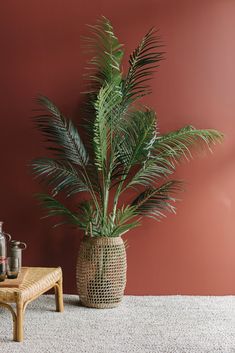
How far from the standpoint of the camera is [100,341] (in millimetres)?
3535

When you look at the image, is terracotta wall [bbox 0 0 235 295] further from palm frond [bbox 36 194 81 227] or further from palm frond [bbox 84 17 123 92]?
palm frond [bbox 36 194 81 227]

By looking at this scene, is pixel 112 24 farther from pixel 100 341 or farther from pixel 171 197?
pixel 100 341

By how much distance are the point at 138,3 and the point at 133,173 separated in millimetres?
1272

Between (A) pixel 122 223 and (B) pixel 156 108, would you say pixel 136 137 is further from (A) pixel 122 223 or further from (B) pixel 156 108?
(A) pixel 122 223

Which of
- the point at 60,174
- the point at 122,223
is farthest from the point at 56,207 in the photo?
the point at 122,223

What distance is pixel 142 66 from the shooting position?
4586mm

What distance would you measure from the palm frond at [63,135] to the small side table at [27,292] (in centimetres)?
81

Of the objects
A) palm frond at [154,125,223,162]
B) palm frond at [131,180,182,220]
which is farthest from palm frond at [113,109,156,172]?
palm frond at [131,180,182,220]

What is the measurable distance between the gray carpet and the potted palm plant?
0.84 ft

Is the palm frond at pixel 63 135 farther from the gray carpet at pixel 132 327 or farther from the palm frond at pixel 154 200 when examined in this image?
the gray carpet at pixel 132 327

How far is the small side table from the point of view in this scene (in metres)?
3.54

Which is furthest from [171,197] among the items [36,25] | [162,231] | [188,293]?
[36,25]

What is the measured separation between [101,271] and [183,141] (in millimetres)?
1162

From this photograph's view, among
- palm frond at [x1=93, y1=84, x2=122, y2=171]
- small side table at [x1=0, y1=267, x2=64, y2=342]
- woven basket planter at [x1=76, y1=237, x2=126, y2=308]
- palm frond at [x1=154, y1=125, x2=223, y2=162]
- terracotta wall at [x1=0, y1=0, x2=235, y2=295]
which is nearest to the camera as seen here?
small side table at [x1=0, y1=267, x2=64, y2=342]
